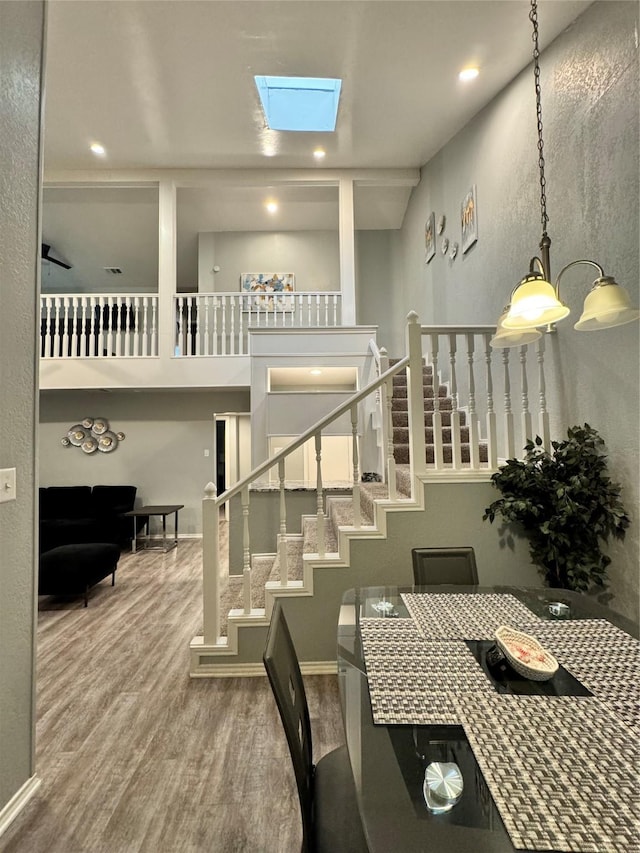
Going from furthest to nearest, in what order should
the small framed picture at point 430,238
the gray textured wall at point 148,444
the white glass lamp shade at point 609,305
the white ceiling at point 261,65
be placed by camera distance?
the gray textured wall at point 148,444, the small framed picture at point 430,238, the white ceiling at point 261,65, the white glass lamp shade at point 609,305

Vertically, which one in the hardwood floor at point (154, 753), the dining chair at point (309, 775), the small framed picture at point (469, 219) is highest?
the small framed picture at point (469, 219)

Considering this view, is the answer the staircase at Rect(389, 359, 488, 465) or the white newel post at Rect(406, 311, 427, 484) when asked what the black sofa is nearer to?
the staircase at Rect(389, 359, 488, 465)

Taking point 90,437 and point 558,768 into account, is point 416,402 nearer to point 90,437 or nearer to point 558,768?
point 558,768

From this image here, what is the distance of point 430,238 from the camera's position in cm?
539

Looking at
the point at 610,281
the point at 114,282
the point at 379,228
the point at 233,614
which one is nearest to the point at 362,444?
the point at 233,614

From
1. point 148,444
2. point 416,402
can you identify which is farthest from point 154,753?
point 148,444

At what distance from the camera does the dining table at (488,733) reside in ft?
2.35

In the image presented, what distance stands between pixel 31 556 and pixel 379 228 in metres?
7.10

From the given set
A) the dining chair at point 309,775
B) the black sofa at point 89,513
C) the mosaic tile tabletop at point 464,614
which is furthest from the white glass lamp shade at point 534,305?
the black sofa at point 89,513

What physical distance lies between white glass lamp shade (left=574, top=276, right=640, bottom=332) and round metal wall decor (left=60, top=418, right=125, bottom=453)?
7.00 meters

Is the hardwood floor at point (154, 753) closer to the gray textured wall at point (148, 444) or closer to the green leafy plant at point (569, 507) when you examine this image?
the green leafy plant at point (569, 507)

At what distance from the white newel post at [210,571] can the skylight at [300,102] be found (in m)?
3.83

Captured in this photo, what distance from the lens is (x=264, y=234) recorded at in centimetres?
724

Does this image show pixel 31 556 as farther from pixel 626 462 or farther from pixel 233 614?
pixel 626 462
